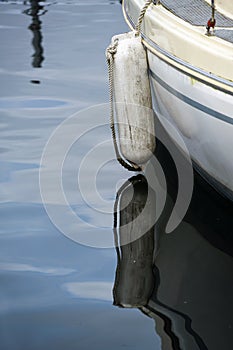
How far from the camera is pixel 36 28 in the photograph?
9.57 m

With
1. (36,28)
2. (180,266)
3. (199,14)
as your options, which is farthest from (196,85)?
(36,28)

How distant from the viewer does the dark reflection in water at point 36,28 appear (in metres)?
8.18

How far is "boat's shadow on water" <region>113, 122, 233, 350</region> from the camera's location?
11.7 ft

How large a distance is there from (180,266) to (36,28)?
19.4 feet

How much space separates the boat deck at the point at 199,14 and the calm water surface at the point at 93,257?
0.92 metres

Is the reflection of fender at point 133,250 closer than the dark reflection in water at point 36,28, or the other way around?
the reflection of fender at point 133,250

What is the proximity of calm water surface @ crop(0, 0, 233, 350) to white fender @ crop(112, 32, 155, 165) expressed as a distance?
0.68 ft

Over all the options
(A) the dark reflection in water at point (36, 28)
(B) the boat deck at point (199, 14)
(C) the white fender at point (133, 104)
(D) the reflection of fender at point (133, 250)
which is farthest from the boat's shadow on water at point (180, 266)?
(A) the dark reflection in water at point (36, 28)

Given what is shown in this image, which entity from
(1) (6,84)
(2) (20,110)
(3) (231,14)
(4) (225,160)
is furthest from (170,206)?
(1) (6,84)

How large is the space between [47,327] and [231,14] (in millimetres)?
2053

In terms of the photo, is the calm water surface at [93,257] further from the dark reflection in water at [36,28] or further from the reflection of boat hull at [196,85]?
the dark reflection in water at [36,28]

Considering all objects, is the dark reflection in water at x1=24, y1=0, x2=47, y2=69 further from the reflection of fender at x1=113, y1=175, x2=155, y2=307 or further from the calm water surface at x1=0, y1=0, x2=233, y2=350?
the reflection of fender at x1=113, y1=175, x2=155, y2=307

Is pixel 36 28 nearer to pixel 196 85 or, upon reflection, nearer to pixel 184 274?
pixel 196 85

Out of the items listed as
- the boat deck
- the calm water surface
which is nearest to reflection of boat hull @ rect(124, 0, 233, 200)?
the boat deck
